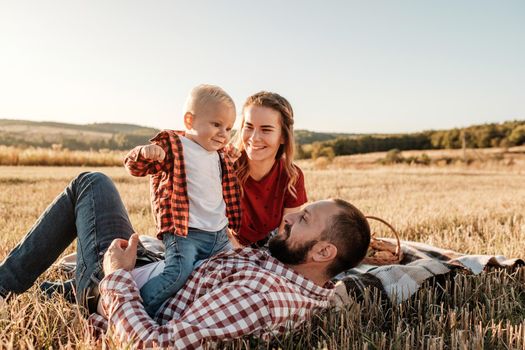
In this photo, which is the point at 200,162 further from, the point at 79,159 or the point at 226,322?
the point at 79,159

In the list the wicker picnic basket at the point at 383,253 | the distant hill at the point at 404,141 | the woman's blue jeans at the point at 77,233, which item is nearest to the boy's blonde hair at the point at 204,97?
the woman's blue jeans at the point at 77,233

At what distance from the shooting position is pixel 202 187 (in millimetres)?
4059

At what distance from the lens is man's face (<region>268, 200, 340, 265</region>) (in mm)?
3160

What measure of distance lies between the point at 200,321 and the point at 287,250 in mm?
825

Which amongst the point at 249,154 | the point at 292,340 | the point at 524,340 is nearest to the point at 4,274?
the point at 292,340

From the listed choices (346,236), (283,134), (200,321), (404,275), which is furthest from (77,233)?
(404,275)

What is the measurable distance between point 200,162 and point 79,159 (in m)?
22.5

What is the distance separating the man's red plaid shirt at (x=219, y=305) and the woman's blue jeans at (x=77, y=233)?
58 centimetres

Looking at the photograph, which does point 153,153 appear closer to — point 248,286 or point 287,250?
point 287,250

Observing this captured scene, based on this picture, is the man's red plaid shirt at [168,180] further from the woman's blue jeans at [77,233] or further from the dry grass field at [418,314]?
the dry grass field at [418,314]

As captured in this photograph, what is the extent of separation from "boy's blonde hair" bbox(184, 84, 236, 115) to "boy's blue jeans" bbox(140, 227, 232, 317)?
3.13 feet

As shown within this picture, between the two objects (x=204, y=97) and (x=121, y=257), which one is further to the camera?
(x=204, y=97)

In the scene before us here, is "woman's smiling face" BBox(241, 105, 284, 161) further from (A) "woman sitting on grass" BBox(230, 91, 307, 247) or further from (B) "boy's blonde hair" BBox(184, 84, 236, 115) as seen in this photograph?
(B) "boy's blonde hair" BBox(184, 84, 236, 115)

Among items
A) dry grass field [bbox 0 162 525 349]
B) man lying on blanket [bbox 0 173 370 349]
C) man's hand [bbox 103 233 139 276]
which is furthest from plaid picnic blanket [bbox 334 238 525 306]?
man's hand [bbox 103 233 139 276]
